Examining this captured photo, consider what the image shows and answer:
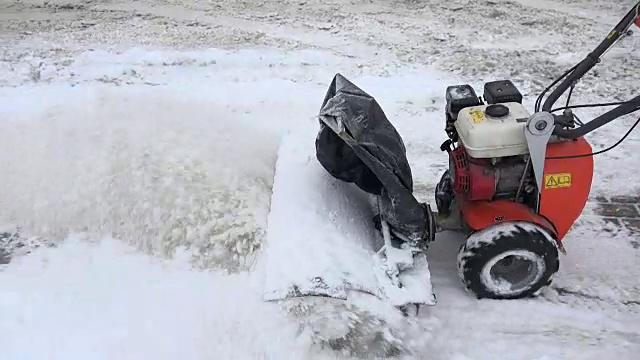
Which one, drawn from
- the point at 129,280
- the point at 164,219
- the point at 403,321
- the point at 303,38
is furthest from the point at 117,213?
the point at 303,38

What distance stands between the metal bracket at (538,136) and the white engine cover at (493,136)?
7 cm

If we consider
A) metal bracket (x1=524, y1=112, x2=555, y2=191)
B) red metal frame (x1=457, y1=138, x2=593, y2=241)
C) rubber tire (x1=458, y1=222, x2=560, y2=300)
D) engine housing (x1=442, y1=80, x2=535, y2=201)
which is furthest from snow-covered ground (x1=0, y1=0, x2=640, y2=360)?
metal bracket (x1=524, y1=112, x2=555, y2=191)

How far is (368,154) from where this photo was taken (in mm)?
3203

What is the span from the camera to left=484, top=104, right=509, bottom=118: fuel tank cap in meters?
3.22

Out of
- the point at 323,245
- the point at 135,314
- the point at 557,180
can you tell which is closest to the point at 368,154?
the point at 323,245

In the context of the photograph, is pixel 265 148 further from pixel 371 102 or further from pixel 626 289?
pixel 626 289

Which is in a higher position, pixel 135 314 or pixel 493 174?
pixel 493 174

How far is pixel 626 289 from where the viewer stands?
3545mm

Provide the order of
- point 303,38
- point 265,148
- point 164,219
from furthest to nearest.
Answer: point 303,38 < point 265,148 < point 164,219

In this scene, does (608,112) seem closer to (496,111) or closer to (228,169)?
(496,111)

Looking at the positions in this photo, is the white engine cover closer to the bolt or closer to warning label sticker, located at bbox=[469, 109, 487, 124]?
warning label sticker, located at bbox=[469, 109, 487, 124]

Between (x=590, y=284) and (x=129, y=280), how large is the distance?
97.1 inches

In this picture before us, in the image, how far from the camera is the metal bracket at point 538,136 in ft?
10.0

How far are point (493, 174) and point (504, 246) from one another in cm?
36
